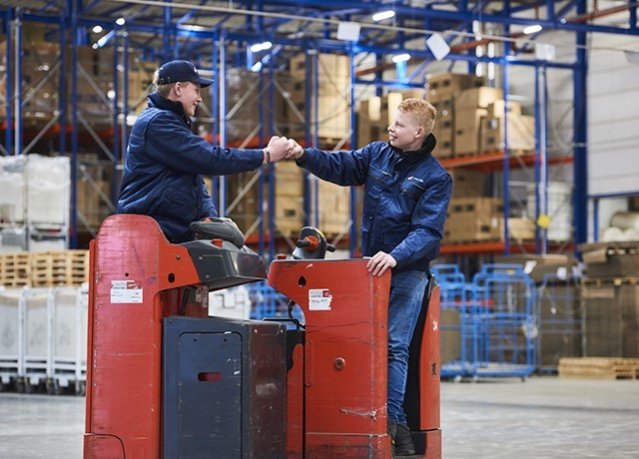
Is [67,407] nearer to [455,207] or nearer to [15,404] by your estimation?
[15,404]

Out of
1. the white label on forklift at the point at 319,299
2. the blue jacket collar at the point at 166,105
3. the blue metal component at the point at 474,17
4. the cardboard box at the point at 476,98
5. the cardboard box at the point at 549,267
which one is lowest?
the white label on forklift at the point at 319,299

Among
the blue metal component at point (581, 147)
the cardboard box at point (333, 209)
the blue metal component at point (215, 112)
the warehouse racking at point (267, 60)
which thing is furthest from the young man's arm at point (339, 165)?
the blue metal component at point (581, 147)

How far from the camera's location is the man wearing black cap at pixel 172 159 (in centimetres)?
543

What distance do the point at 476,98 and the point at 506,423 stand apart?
12612 millimetres

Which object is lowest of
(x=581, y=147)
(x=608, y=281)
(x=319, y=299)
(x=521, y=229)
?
(x=319, y=299)

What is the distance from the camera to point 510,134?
74.5ft

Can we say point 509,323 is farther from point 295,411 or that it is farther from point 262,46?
A: point 295,411

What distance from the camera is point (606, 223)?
76.2 feet

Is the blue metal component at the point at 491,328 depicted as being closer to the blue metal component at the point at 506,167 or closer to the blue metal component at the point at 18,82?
the blue metal component at the point at 506,167

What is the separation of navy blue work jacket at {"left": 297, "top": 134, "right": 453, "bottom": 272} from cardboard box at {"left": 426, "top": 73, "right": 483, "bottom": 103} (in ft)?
54.6

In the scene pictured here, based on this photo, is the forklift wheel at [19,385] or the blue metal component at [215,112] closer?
the forklift wheel at [19,385]

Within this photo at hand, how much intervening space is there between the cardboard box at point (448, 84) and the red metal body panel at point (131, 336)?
17.7 m

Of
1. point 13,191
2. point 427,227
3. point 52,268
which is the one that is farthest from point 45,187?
point 427,227

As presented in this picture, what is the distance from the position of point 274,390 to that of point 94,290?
897 mm
